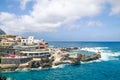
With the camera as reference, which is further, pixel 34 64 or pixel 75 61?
pixel 75 61

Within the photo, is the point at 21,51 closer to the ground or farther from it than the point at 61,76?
farther from it

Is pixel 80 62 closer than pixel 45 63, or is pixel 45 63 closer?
pixel 45 63

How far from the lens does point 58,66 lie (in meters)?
75.1

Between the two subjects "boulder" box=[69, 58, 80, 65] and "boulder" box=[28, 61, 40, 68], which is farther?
"boulder" box=[69, 58, 80, 65]

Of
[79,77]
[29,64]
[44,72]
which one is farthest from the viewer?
[29,64]

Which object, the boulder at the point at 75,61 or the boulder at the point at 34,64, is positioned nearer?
the boulder at the point at 34,64

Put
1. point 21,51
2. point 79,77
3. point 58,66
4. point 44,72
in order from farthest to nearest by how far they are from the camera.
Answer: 1. point 21,51
2. point 58,66
3. point 44,72
4. point 79,77

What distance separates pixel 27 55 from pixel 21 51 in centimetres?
482

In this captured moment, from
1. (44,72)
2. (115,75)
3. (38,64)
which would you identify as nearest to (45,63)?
(38,64)

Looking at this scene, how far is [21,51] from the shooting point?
81438 mm

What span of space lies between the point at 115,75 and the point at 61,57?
26.9m

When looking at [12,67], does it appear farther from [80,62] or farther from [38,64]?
[80,62]

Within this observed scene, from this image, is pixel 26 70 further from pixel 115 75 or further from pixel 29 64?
pixel 115 75

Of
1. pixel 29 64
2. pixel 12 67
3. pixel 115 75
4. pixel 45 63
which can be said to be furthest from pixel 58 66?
pixel 115 75
